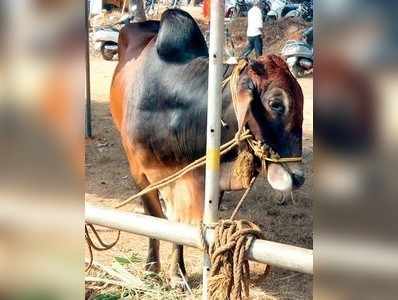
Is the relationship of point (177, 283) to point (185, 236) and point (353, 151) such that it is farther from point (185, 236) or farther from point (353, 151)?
point (353, 151)

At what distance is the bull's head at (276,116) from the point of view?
2908mm

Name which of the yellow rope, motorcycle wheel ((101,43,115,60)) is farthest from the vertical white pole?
motorcycle wheel ((101,43,115,60))

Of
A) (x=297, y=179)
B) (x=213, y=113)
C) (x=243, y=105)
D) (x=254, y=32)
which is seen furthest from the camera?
(x=254, y=32)

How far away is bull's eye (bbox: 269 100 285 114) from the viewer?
297 centimetres

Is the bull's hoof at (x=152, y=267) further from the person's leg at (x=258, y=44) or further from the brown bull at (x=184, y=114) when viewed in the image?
the person's leg at (x=258, y=44)

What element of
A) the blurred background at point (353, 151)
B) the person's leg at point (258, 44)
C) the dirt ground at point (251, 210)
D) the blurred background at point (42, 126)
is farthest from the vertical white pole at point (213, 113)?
the person's leg at point (258, 44)

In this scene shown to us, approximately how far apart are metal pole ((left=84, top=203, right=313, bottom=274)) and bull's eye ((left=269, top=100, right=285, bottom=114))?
2.69ft

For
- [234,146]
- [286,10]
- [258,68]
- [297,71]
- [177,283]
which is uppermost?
[286,10]

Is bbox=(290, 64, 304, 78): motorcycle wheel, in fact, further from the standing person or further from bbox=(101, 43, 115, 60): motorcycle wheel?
bbox=(101, 43, 115, 60): motorcycle wheel

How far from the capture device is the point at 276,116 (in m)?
2.96

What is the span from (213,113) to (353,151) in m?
1.66

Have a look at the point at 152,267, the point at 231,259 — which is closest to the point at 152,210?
the point at 152,267

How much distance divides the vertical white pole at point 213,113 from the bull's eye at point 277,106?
2.06ft

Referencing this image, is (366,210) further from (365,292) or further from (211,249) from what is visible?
(211,249)
